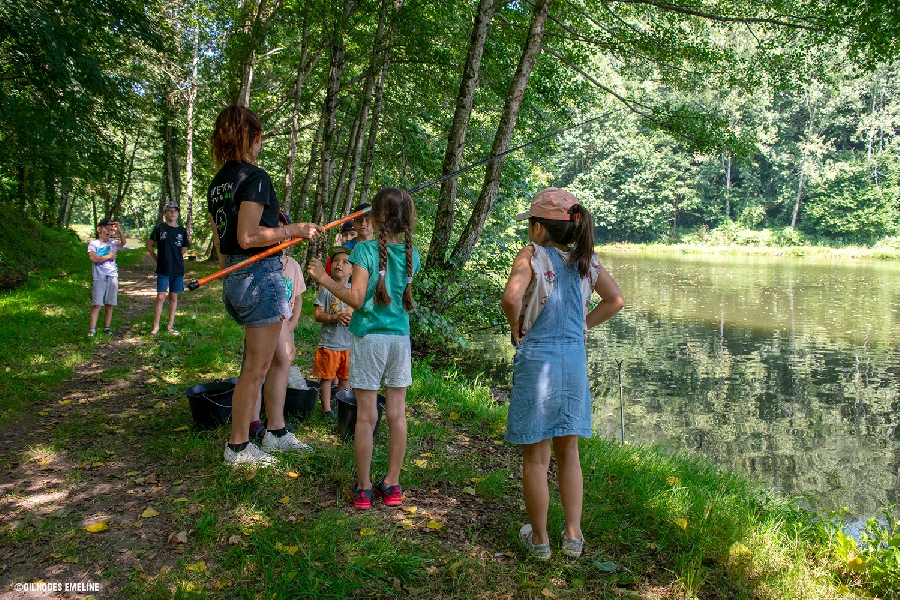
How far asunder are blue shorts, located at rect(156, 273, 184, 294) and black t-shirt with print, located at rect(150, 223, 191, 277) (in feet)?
0.19

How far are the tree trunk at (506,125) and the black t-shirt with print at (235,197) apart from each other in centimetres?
469

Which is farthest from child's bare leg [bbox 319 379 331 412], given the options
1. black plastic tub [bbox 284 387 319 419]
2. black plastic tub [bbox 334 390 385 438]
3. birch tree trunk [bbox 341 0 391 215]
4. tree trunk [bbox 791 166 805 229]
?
tree trunk [bbox 791 166 805 229]

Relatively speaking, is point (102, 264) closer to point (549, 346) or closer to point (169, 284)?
point (169, 284)

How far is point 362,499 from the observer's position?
3611mm

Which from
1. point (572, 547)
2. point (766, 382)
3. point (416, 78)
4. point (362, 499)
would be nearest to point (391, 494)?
point (362, 499)

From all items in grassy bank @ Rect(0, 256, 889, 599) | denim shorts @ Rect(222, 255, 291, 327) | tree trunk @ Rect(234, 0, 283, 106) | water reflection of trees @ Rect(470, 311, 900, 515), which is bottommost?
water reflection of trees @ Rect(470, 311, 900, 515)

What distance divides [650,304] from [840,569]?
659 inches

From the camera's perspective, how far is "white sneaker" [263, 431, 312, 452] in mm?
4207

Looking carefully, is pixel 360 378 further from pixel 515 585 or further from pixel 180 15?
pixel 180 15

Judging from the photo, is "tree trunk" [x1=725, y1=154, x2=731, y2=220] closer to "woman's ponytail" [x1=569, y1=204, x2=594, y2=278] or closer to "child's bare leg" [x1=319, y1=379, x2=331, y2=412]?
"child's bare leg" [x1=319, y1=379, x2=331, y2=412]

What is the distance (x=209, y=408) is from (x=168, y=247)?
4692mm

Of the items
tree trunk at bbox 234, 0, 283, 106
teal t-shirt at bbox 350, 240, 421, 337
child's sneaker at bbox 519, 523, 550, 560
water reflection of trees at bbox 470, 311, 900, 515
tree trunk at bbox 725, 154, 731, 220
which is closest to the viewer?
child's sneaker at bbox 519, 523, 550, 560

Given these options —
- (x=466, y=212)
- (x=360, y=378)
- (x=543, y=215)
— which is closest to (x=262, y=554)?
(x=360, y=378)

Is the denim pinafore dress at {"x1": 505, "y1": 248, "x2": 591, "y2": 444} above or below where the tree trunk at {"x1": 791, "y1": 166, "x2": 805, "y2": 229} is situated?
below
